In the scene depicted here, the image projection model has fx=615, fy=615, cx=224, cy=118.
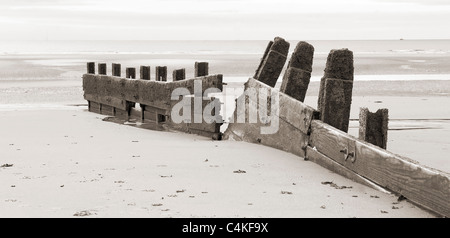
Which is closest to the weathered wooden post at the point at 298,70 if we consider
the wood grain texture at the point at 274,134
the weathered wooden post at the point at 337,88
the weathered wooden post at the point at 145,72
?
the wood grain texture at the point at 274,134

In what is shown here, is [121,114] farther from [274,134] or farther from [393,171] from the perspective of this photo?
[393,171]

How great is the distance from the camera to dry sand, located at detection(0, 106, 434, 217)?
418 centimetres

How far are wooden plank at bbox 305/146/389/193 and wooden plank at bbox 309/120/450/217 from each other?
1.4 inches

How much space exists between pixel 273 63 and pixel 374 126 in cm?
296

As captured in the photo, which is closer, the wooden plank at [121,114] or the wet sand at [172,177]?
the wet sand at [172,177]

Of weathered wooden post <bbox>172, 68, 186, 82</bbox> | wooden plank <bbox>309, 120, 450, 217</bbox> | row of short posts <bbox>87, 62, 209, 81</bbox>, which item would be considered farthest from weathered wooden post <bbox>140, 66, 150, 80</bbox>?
wooden plank <bbox>309, 120, 450, 217</bbox>

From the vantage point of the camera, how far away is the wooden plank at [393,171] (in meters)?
3.68

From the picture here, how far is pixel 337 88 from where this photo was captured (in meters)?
5.52

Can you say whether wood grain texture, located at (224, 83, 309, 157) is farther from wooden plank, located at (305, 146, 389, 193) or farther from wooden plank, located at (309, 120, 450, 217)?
wooden plank, located at (309, 120, 450, 217)

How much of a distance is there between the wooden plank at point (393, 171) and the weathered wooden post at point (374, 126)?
0.12 meters

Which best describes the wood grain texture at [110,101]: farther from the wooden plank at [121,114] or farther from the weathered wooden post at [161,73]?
the weathered wooden post at [161,73]

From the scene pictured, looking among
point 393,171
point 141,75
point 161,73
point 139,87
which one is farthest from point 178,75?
point 393,171

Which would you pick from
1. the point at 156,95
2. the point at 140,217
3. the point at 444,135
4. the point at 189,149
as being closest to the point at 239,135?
the point at 189,149
